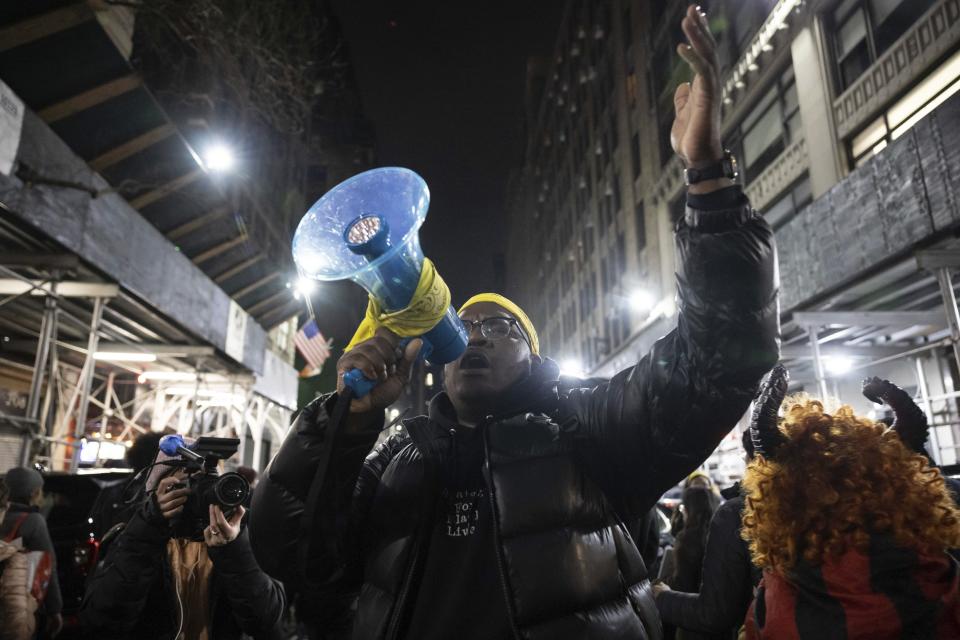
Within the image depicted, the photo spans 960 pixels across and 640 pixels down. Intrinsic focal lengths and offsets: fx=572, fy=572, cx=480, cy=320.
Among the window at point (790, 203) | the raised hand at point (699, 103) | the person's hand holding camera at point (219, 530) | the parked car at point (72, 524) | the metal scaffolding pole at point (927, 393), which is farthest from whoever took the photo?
the window at point (790, 203)

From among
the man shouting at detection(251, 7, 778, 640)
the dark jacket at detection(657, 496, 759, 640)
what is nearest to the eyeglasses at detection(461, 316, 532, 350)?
the man shouting at detection(251, 7, 778, 640)

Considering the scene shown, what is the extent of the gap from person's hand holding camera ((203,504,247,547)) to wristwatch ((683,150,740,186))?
2.69 m

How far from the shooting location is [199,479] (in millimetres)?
3004

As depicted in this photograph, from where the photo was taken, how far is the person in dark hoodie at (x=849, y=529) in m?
1.97

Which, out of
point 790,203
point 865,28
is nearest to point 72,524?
point 790,203

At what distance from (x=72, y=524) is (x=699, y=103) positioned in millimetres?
7046

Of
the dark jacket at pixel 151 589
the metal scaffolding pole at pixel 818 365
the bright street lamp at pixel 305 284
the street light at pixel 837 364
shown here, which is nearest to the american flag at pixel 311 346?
the bright street lamp at pixel 305 284

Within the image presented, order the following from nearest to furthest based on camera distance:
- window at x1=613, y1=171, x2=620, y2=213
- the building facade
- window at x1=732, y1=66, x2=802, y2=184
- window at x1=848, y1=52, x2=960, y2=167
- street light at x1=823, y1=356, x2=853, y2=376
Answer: the building facade, window at x1=848, y1=52, x2=960, y2=167, street light at x1=823, y1=356, x2=853, y2=376, window at x1=732, y1=66, x2=802, y2=184, window at x1=613, y1=171, x2=620, y2=213

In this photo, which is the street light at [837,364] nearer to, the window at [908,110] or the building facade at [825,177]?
the building facade at [825,177]

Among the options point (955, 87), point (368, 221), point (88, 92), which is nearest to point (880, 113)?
point (955, 87)

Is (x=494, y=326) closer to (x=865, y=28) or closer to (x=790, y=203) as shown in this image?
(x=865, y=28)

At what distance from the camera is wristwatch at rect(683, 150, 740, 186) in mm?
1541

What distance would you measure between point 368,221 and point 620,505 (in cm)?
124

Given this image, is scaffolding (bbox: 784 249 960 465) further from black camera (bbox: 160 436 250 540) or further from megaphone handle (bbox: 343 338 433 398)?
black camera (bbox: 160 436 250 540)
